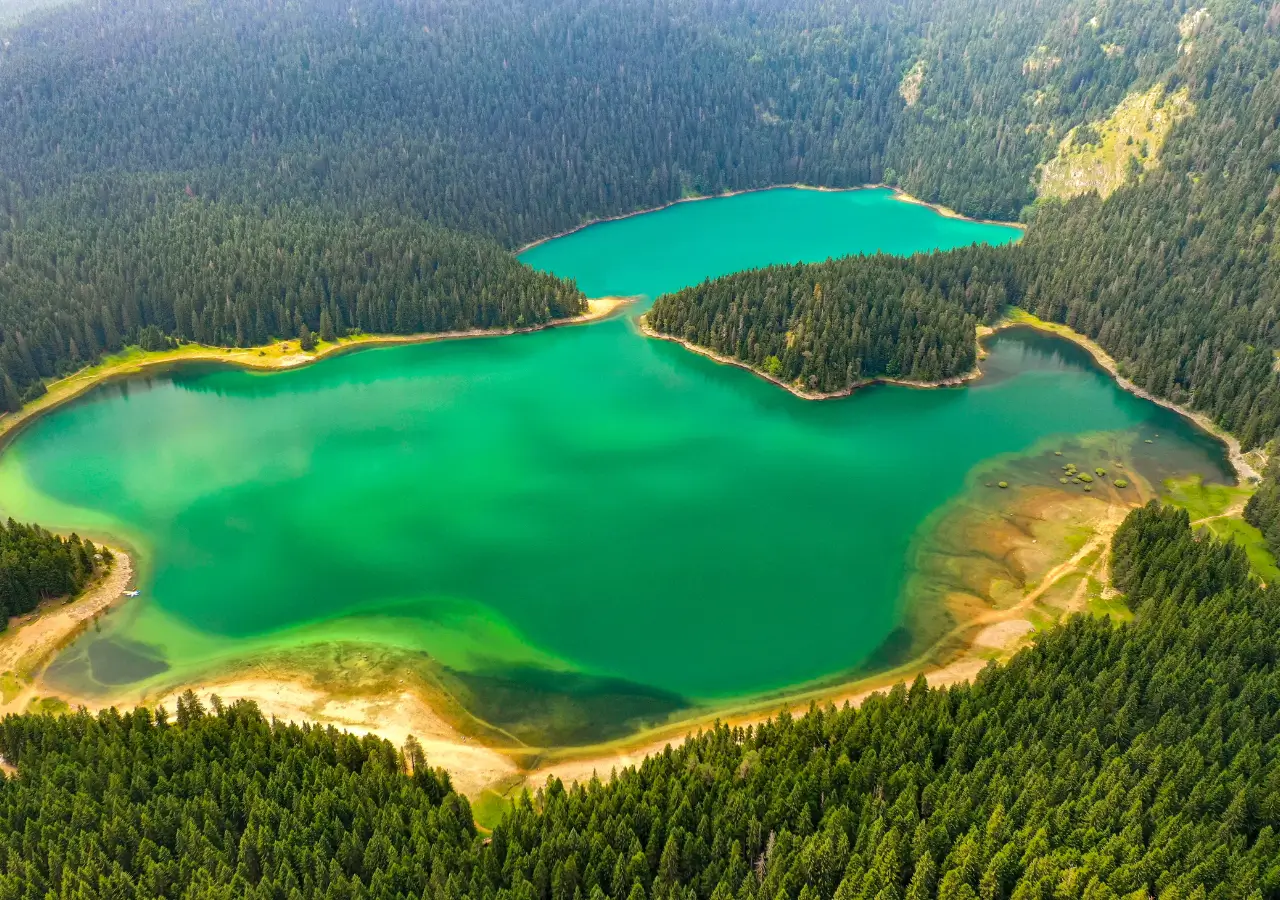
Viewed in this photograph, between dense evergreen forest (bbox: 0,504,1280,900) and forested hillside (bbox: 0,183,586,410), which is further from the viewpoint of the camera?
forested hillside (bbox: 0,183,586,410)

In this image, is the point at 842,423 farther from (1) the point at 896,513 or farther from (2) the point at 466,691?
(2) the point at 466,691

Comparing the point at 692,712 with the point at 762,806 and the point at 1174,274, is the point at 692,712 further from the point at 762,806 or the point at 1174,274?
the point at 1174,274

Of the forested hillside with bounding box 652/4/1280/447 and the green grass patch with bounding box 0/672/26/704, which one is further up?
the forested hillside with bounding box 652/4/1280/447

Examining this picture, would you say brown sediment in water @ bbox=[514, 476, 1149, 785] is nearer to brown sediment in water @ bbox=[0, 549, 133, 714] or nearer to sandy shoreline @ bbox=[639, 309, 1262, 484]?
sandy shoreline @ bbox=[639, 309, 1262, 484]

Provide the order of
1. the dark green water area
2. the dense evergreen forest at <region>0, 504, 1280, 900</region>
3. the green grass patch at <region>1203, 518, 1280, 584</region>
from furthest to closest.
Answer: the green grass patch at <region>1203, 518, 1280, 584</region> → the dark green water area → the dense evergreen forest at <region>0, 504, 1280, 900</region>

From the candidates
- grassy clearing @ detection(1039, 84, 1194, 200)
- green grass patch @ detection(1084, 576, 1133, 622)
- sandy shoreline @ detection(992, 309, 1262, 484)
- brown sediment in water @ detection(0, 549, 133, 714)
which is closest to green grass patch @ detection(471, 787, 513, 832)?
brown sediment in water @ detection(0, 549, 133, 714)

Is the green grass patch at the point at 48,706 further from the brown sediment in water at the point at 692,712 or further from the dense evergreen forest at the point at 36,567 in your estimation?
the dense evergreen forest at the point at 36,567

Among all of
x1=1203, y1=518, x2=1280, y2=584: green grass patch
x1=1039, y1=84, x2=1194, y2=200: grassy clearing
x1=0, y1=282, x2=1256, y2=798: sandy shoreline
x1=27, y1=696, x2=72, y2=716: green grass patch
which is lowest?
x1=27, y1=696, x2=72, y2=716: green grass patch
